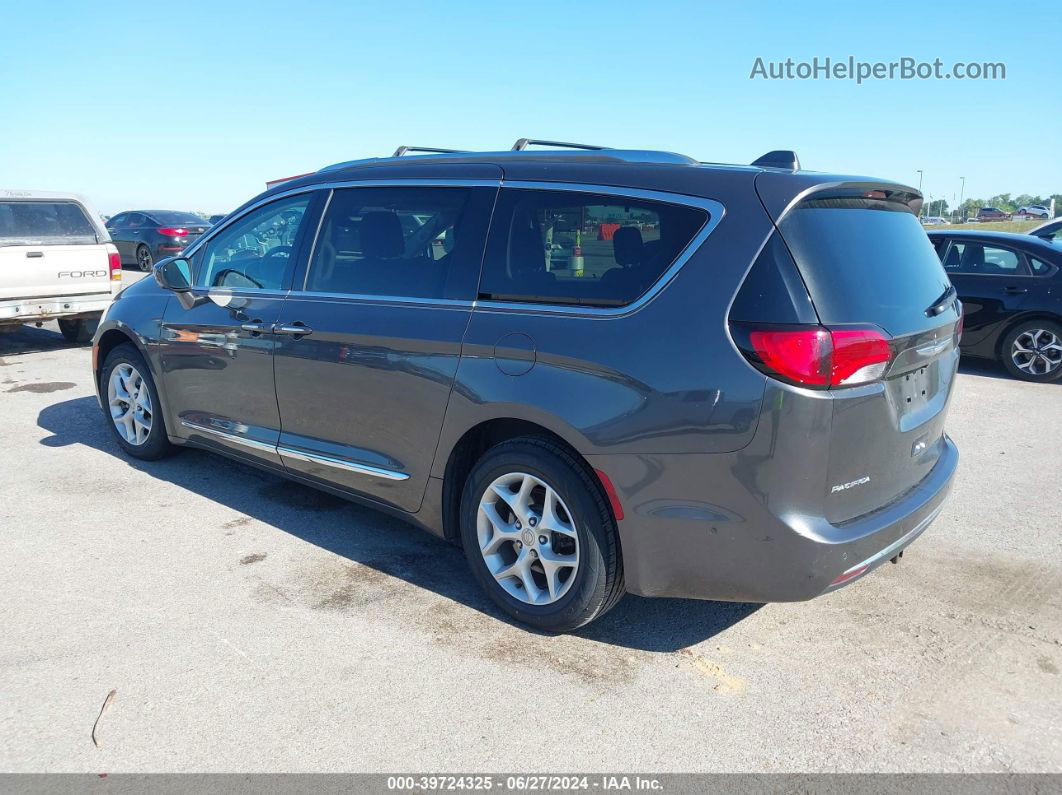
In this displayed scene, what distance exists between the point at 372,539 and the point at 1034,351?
307 inches

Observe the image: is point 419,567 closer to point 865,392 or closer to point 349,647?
point 349,647

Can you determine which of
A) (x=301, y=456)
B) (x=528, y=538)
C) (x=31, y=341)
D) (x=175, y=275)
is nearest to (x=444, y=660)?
(x=528, y=538)

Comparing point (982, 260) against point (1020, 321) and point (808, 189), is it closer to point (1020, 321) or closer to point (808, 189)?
point (1020, 321)

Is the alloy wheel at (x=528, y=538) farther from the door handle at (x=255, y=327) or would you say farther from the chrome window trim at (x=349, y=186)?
the door handle at (x=255, y=327)

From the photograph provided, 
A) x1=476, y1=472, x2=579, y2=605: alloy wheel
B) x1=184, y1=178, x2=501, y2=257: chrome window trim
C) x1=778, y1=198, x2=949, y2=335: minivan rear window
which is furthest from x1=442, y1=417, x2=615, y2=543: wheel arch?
x1=778, y1=198, x2=949, y2=335: minivan rear window

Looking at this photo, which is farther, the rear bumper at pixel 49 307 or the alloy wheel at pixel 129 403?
the rear bumper at pixel 49 307

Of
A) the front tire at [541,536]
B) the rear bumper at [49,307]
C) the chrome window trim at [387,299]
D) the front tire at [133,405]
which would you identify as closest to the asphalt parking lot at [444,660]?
the front tire at [541,536]

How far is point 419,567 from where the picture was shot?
4.14m

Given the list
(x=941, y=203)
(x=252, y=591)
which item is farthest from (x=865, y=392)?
(x=941, y=203)

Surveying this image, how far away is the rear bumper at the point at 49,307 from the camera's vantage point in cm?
909

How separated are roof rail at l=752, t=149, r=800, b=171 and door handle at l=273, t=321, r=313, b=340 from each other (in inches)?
89.0

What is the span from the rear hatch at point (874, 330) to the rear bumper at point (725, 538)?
12 centimetres

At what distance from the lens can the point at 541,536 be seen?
3418 millimetres

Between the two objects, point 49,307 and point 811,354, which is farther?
point 49,307
